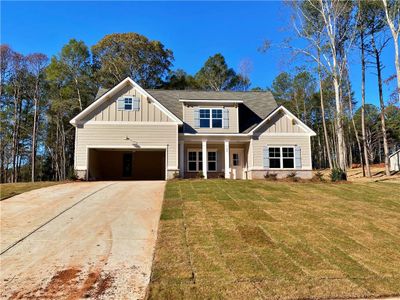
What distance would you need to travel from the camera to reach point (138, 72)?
35094mm

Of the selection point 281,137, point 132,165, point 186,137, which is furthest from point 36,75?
point 281,137

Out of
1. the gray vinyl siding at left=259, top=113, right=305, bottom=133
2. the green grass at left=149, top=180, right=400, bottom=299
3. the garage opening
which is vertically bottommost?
the green grass at left=149, top=180, right=400, bottom=299

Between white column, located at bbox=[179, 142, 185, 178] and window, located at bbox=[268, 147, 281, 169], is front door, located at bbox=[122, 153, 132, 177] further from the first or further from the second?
window, located at bbox=[268, 147, 281, 169]

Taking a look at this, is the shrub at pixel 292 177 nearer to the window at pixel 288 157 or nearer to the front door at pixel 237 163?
the window at pixel 288 157

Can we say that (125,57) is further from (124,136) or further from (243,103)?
(124,136)

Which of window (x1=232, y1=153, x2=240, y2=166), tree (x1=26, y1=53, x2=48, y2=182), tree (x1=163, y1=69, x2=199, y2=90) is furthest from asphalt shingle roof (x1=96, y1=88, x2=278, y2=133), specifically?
tree (x1=163, y1=69, x2=199, y2=90)

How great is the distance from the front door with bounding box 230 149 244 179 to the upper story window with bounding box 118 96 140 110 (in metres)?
7.09

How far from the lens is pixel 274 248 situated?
645cm

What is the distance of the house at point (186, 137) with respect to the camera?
17625 mm

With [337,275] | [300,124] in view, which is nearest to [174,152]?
[300,124]

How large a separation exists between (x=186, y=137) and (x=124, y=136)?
3.71 m

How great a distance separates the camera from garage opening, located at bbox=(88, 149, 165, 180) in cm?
2091

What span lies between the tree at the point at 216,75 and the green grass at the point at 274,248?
29016 millimetres

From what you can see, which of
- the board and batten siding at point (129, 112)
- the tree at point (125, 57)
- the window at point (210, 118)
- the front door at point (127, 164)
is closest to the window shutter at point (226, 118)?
the window at point (210, 118)
